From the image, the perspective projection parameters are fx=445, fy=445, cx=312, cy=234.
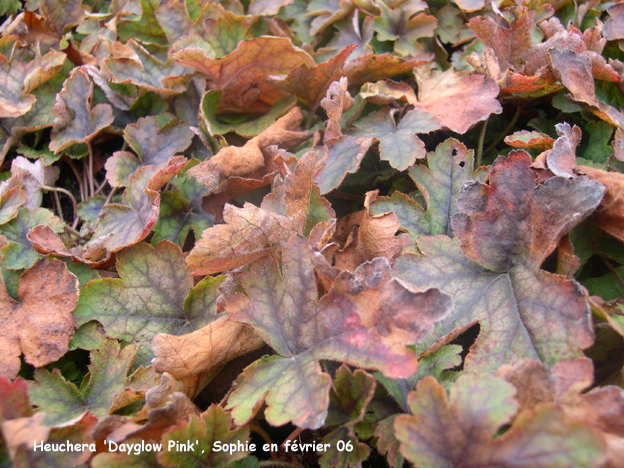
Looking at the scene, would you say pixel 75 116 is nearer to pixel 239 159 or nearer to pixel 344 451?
pixel 239 159

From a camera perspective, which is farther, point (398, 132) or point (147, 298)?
point (398, 132)

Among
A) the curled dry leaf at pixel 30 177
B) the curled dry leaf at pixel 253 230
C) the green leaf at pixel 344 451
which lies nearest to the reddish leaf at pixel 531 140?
the curled dry leaf at pixel 253 230

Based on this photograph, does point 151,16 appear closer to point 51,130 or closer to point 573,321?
point 51,130

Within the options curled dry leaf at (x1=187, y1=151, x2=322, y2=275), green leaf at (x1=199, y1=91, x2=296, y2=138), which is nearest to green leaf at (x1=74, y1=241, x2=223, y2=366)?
curled dry leaf at (x1=187, y1=151, x2=322, y2=275)

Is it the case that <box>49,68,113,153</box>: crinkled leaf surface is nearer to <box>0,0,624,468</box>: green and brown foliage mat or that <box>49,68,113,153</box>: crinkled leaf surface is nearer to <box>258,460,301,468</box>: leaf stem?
<box>0,0,624,468</box>: green and brown foliage mat

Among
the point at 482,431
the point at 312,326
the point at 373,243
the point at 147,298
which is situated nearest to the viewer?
the point at 482,431

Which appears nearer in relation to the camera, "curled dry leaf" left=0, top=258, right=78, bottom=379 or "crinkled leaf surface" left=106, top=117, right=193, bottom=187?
"curled dry leaf" left=0, top=258, right=78, bottom=379

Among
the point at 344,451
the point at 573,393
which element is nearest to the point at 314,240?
the point at 344,451

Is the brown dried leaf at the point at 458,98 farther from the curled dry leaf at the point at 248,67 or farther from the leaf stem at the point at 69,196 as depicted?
the leaf stem at the point at 69,196
